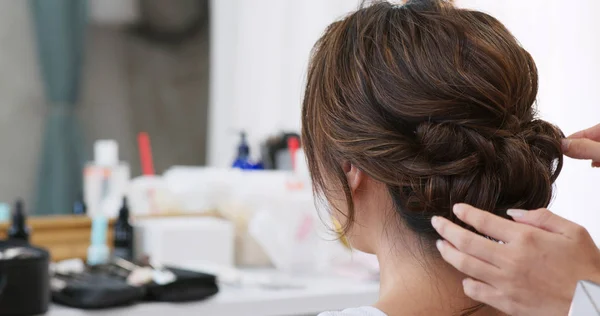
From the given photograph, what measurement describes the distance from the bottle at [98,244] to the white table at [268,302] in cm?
23

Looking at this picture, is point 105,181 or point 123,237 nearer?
point 123,237

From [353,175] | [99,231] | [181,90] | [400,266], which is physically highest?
[181,90]

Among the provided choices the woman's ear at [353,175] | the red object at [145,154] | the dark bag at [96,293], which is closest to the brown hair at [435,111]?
the woman's ear at [353,175]

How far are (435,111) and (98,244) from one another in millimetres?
1058

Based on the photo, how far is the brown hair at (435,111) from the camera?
2.52ft

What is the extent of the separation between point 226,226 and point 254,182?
0.18 metres

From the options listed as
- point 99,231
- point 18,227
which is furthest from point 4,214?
point 99,231

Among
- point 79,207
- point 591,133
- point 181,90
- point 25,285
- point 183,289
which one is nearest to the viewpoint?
point 591,133

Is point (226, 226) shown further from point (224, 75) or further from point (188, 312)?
point (224, 75)

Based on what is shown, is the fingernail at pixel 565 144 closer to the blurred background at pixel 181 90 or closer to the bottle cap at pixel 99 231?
the blurred background at pixel 181 90

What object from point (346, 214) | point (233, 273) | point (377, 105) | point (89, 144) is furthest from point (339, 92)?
point (89, 144)

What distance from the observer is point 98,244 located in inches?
63.1

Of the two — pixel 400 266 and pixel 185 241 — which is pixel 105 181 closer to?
pixel 185 241

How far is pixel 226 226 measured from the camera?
1.71 metres
